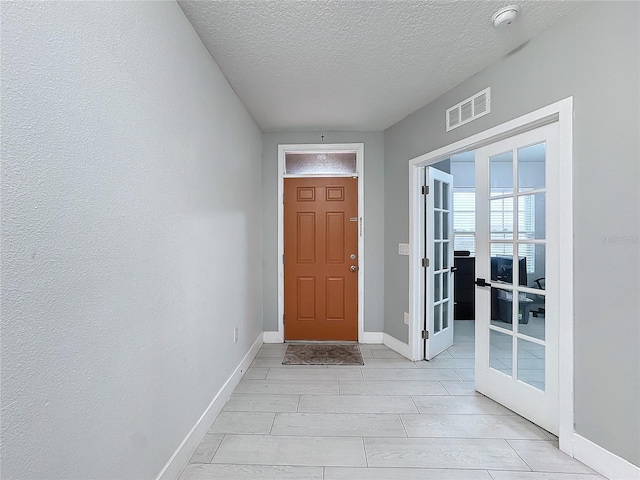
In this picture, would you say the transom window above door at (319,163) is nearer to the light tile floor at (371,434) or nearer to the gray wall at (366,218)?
the gray wall at (366,218)

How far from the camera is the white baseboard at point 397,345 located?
10.5 feet

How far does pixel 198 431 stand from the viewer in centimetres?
184

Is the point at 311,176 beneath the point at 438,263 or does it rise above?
above

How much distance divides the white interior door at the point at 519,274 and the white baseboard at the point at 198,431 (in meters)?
1.95

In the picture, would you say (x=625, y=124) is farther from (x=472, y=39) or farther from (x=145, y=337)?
Answer: (x=145, y=337)

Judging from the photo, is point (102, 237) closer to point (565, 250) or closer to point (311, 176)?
point (565, 250)

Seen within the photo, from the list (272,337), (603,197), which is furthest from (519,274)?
(272,337)

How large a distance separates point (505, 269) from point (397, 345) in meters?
1.53

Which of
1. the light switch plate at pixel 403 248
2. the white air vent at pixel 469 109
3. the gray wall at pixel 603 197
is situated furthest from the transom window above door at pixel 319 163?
the gray wall at pixel 603 197

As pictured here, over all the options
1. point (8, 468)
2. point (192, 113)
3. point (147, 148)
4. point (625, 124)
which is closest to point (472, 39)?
point (625, 124)

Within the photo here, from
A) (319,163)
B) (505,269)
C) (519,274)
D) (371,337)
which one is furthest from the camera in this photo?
(319,163)

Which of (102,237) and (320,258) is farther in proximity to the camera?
(320,258)

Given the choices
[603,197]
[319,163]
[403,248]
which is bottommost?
[403,248]

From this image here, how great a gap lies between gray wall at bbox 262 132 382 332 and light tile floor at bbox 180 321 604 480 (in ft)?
3.10
